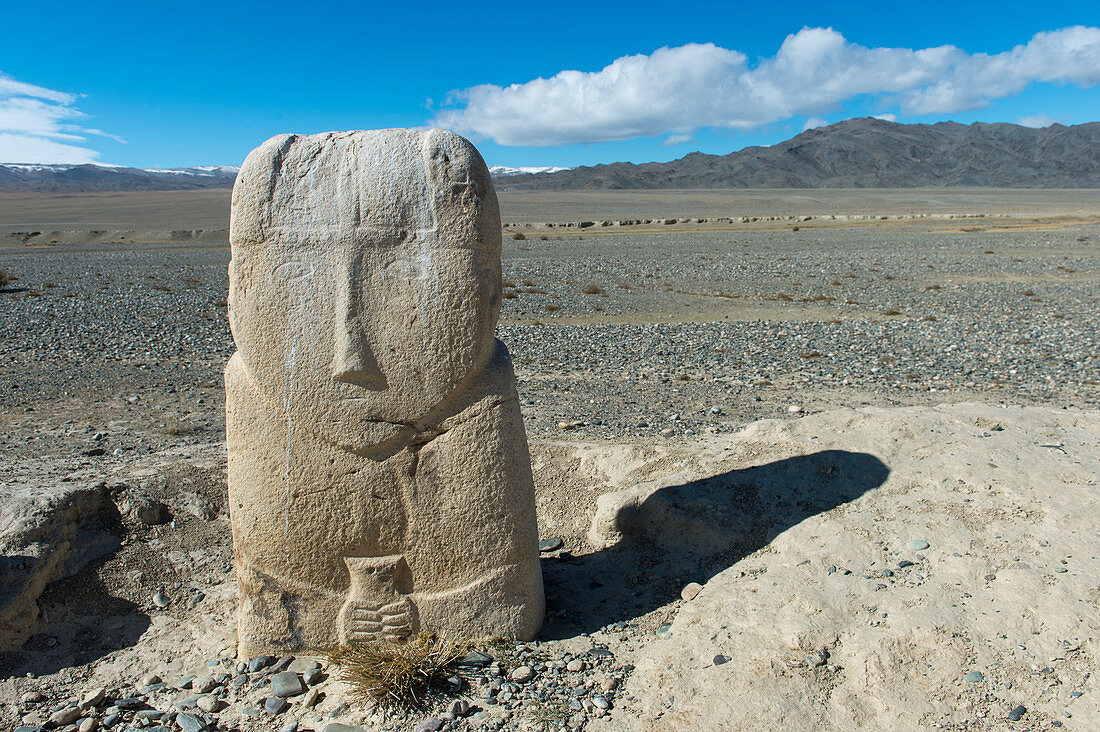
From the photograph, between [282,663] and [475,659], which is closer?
[475,659]

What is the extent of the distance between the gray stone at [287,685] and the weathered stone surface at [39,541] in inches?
66.8

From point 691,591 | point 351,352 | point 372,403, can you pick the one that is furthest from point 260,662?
point 691,591

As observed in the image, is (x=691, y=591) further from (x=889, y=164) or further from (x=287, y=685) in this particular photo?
(x=889, y=164)

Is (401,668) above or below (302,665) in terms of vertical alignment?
above

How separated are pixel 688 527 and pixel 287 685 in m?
2.58

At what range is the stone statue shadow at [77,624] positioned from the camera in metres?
4.09

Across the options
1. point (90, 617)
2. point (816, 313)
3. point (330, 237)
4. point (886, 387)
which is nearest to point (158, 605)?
point (90, 617)

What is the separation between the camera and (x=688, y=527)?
492 centimetres

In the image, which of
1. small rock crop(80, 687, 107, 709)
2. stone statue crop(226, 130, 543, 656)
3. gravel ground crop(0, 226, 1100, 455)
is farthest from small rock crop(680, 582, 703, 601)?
small rock crop(80, 687, 107, 709)

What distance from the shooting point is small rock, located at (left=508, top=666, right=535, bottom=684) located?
3574 mm

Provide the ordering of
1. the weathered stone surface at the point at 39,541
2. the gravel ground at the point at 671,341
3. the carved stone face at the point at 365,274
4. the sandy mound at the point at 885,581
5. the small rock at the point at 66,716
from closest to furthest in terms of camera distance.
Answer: the sandy mound at the point at 885,581
the carved stone face at the point at 365,274
the small rock at the point at 66,716
the weathered stone surface at the point at 39,541
the gravel ground at the point at 671,341

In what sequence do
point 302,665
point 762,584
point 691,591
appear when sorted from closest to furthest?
point 302,665 → point 762,584 → point 691,591

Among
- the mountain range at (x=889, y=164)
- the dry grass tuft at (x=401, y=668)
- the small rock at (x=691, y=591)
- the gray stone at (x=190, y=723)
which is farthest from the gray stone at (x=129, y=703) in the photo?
the mountain range at (x=889, y=164)

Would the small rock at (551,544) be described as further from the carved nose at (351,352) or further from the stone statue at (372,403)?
the carved nose at (351,352)
